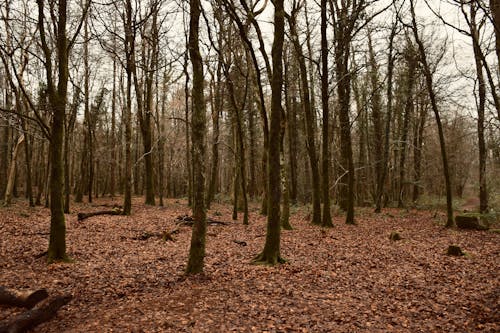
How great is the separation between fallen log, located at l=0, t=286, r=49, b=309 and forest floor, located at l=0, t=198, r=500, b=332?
157mm

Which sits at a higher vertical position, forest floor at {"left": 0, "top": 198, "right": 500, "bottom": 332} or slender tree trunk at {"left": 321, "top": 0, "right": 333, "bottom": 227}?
slender tree trunk at {"left": 321, "top": 0, "right": 333, "bottom": 227}

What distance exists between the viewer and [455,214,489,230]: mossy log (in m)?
13.7

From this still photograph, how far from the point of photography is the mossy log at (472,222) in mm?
13742

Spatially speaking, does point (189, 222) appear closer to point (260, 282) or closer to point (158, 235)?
point (158, 235)

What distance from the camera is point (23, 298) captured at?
18.1 feet

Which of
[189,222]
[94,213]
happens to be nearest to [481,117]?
[189,222]

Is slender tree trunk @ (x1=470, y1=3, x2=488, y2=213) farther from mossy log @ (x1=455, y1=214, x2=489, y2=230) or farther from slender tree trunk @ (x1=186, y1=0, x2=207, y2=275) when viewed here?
slender tree trunk @ (x1=186, y1=0, x2=207, y2=275)

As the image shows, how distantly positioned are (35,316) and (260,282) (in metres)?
4.03

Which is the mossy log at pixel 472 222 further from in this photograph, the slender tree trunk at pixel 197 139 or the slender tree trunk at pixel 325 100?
the slender tree trunk at pixel 197 139

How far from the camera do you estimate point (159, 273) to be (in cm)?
773

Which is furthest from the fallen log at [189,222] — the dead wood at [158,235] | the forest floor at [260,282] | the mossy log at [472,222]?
the mossy log at [472,222]

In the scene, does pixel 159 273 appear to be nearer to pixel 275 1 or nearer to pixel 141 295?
pixel 141 295

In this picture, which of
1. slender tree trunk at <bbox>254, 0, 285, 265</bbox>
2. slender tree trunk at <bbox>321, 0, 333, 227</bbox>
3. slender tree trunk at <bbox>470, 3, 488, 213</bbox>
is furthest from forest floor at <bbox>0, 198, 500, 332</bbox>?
slender tree trunk at <bbox>470, 3, 488, 213</bbox>

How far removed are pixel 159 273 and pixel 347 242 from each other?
6.61 meters
